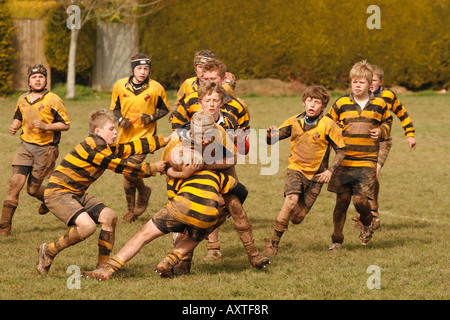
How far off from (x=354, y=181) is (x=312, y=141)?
0.84m

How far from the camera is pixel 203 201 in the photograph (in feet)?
21.2

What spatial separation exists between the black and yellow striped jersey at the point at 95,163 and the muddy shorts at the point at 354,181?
252 cm

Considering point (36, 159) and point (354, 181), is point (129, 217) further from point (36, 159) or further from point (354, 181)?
point (354, 181)

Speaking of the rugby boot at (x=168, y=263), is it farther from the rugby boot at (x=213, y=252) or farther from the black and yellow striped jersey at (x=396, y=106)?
the black and yellow striped jersey at (x=396, y=106)

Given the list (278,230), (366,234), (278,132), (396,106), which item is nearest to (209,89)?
(278,132)

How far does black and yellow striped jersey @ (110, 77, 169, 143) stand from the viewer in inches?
393

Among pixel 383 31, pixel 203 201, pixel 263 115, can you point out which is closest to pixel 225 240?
pixel 203 201

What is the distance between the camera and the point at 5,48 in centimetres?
2428

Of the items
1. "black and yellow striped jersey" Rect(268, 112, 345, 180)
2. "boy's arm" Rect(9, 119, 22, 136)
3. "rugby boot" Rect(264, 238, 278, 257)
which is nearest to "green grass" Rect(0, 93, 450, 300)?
"rugby boot" Rect(264, 238, 278, 257)

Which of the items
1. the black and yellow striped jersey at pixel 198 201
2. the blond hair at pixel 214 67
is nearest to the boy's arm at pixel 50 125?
the blond hair at pixel 214 67

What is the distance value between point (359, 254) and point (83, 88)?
19063 mm

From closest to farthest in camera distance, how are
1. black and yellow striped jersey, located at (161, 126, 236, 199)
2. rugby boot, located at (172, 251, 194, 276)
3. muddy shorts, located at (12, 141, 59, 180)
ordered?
black and yellow striped jersey, located at (161, 126, 236, 199) < rugby boot, located at (172, 251, 194, 276) < muddy shorts, located at (12, 141, 59, 180)

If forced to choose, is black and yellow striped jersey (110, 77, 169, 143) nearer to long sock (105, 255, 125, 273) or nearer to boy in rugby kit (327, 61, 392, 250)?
boy in rugby kit (327, 61, 392, 250)

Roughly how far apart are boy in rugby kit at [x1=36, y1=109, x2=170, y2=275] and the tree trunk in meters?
17.5
